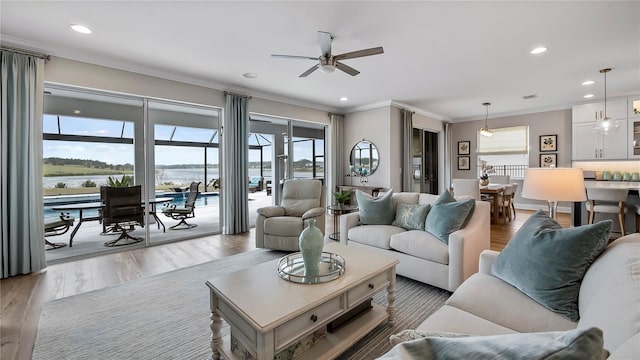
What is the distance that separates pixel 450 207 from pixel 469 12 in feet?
6.12

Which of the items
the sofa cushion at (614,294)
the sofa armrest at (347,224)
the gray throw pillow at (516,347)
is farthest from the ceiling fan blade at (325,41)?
the gray throw pillow at (516,347)

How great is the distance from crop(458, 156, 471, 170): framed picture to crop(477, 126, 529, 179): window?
0.27 metres

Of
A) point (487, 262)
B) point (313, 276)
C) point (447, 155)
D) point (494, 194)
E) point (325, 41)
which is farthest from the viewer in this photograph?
point (447, 155)

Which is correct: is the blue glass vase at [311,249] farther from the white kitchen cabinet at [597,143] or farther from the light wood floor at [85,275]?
→ the white kitchen cabinet at [597,143]

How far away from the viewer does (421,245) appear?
271 centimetres

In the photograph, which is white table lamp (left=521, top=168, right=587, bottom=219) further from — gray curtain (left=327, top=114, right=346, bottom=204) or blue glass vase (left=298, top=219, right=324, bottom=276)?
gray curtain (left=327, top=114, right=346, bottom=204)

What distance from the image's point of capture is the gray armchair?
3.72 meters

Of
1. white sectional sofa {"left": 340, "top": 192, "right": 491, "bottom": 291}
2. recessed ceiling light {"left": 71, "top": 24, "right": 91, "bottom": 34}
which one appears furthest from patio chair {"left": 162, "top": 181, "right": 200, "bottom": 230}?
white sectional sofa {"left": 340, "top": 192, "right": 491, "bottom": 291}

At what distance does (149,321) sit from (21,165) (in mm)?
2579

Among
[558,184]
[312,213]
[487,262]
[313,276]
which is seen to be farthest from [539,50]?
[313,276]

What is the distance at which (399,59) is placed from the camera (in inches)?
146

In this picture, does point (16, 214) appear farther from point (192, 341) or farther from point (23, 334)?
point (192, 341)

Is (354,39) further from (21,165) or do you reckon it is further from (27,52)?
(21,165)

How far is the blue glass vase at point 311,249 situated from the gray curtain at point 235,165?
10.9 ft
